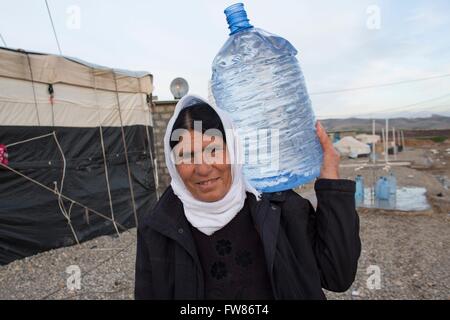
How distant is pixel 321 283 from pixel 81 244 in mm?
6172

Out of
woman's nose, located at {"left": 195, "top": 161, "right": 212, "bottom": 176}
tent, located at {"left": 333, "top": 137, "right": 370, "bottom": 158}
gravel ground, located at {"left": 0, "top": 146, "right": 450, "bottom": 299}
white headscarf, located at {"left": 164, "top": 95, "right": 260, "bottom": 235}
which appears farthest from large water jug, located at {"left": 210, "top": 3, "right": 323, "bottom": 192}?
tent, located at {"left": 333, "top": 137, "right": 370, "bottom": 158}

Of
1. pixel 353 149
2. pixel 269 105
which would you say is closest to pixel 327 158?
pixel 269 105

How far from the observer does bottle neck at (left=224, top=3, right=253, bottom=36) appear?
5.66 feet

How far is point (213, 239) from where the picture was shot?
148 centimetres

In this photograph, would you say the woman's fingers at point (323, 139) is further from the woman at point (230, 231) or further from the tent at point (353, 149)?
the tent at point (353, 149)

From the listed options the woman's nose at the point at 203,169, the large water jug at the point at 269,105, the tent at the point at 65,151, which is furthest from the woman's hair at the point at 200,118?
the tent at the point at 65,151

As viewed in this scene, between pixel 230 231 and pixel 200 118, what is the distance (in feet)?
1.64

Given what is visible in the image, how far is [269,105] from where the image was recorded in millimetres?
2381

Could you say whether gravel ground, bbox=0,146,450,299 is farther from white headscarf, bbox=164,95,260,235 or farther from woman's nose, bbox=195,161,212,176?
woman's nose, bbox=195,161,212,176

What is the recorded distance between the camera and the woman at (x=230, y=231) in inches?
53.2

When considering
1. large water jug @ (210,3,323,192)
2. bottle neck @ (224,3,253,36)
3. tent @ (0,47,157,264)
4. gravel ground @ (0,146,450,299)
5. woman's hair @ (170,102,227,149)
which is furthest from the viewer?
tent @ (0,47,157,264)

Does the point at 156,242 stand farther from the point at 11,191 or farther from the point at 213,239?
the point at 11,191

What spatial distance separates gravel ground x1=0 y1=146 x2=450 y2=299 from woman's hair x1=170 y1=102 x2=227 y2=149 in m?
3.36

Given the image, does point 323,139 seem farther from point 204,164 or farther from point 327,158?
point 204,164
